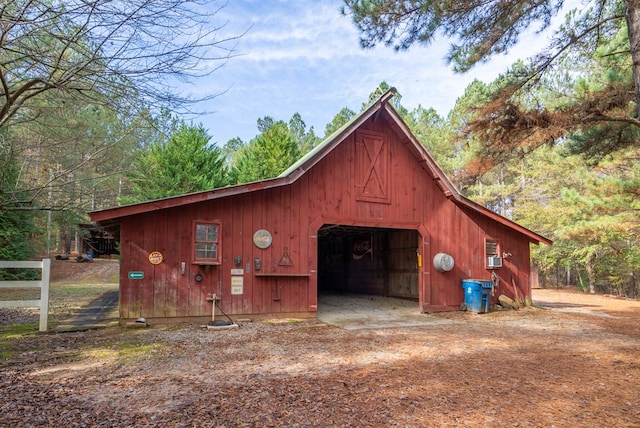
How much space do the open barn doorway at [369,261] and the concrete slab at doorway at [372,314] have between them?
2.83 feet

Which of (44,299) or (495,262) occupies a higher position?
(495,262)

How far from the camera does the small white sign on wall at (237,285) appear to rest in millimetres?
8945

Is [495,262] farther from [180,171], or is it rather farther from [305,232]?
[180,171]

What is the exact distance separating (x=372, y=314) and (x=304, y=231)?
3059 millimetres

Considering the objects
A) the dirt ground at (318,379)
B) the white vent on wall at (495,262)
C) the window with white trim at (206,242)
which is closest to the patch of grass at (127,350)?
the dirt ground at (318,379)

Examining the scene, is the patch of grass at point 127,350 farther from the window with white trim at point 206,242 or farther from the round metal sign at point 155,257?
the window with white trim at point 206,242

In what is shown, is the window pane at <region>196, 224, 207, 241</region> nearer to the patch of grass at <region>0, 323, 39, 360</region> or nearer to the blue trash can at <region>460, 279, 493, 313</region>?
the patch of grass at <region>0, 323, 39, 360</region>

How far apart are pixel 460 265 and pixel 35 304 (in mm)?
10352

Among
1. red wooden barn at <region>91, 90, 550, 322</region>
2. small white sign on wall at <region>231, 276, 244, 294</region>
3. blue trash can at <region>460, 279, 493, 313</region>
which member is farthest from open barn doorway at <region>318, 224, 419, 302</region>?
small white sign on wall at <region>231, 276, 244, 294</region>

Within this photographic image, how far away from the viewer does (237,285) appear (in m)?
8.98

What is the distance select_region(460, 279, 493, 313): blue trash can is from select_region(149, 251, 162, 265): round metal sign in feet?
27.1

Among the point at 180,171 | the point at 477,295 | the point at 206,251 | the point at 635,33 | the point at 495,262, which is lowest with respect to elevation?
the point at 477,295

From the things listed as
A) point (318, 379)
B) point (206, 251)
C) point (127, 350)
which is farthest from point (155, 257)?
point (318, 379)

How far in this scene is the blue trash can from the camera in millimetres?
11094
